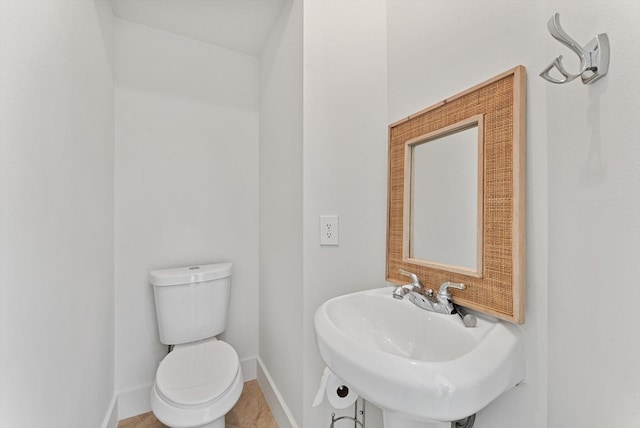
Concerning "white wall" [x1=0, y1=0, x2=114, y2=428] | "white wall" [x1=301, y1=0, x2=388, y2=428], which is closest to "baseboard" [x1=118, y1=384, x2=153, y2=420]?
"white wall" [x1=0, y1=0, x2=114, y2=428]

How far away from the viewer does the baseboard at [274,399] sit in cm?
132

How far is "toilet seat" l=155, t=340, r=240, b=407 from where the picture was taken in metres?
1.13

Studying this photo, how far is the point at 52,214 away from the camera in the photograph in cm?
82

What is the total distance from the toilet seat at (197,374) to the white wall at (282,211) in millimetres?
285

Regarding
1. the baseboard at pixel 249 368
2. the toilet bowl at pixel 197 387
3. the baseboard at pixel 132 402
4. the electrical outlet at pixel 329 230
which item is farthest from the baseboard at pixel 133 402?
the electrical outlet at pixel 329 230

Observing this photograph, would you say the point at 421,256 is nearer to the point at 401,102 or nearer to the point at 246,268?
the point at 401,102

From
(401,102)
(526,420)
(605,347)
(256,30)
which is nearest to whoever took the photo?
(605,347)

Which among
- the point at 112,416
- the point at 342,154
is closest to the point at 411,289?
the point at 342,154

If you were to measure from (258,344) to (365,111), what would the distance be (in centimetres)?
161

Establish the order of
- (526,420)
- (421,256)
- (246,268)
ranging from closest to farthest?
1. (526,420)
2. (421,256)
3. (246,268)

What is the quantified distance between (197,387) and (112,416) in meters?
0.62

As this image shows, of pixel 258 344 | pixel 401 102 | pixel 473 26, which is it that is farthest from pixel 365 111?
pixel 258 344

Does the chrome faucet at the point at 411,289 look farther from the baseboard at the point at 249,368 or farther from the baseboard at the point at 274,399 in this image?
the baseboard at the point at 249,368

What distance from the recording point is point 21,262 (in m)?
0.67
